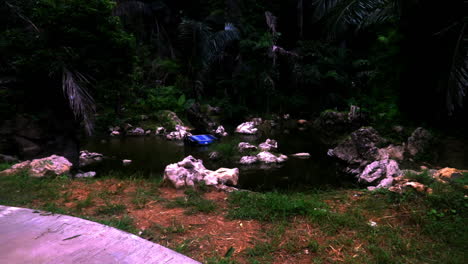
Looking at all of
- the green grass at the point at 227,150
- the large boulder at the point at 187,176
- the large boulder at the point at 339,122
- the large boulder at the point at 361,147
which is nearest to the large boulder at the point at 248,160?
the green grass at the point at 227,150

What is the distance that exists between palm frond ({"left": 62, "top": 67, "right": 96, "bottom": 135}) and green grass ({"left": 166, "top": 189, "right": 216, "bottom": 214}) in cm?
396

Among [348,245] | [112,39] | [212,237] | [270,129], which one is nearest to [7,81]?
[112,39]

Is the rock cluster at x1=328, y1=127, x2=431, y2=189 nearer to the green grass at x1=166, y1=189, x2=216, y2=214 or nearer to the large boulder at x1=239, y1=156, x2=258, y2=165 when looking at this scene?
the large boulder at x1=239, y1=156, x2=258, y2=165

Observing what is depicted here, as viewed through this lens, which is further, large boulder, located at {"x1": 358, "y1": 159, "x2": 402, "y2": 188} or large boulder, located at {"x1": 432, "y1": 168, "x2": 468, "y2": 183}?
large boulder, located at {"x1": 358, "y1": 159, "x2": 402, "y2": 188}

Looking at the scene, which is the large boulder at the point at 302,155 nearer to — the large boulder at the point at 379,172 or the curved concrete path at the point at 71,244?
the large boulder at the point at 379,172

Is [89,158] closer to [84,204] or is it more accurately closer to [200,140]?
[200,140]

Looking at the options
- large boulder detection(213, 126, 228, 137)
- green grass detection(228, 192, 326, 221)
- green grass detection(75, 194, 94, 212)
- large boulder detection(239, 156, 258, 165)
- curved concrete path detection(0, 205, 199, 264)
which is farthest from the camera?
large boulder detection(213, 126, 228, 137)

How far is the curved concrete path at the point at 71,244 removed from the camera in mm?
2021

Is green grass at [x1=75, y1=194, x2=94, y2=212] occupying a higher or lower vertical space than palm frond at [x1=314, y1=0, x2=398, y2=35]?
lower

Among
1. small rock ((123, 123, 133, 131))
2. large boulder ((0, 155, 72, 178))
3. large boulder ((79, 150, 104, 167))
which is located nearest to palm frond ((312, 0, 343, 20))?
large boulder ((0, 155, 72, 178))

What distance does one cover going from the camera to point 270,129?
54.0 feet

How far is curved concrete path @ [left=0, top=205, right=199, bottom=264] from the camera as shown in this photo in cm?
202

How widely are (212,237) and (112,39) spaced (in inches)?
243

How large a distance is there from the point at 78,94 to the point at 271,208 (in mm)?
5213
